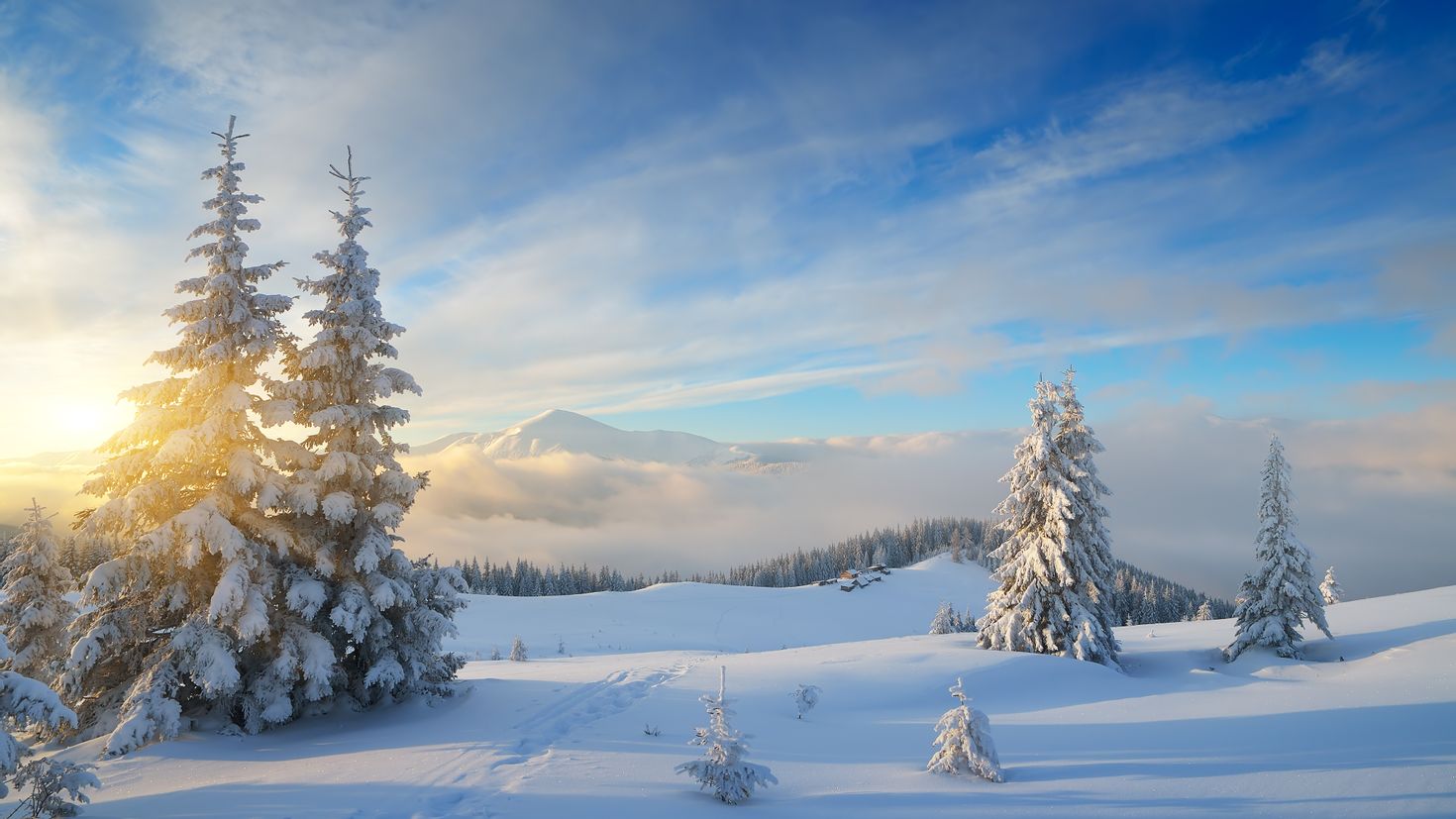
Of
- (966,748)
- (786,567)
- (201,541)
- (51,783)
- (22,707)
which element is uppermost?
(201,541)

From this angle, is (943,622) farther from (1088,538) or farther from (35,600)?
(35,600)

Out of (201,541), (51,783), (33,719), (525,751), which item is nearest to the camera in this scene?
(33,719)

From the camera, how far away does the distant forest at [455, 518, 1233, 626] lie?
86312mm

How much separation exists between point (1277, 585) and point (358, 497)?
31.3 metres

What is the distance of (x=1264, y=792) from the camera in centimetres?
1013

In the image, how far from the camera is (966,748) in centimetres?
1043

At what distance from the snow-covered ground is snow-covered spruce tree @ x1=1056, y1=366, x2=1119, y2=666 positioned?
1.82 m

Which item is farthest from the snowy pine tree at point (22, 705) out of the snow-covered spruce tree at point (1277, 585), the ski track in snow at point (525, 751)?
the snow-covered spruce tree at point (1277, 585)

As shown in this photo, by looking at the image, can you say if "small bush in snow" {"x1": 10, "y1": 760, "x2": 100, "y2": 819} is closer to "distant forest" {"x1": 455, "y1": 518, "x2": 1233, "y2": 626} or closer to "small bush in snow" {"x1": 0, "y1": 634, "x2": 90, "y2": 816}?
"small bush in snow" {"x1": 0, "y1": 634, "x2": 90, "y2": 816}

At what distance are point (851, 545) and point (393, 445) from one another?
135472 millimetres

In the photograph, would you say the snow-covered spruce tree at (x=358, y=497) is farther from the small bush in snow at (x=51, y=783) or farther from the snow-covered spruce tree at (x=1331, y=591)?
the snow-covered spruce tree at (x=1331, y=591)

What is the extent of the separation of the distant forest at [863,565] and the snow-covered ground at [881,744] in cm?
5909

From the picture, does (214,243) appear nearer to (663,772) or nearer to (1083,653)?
(663,772)

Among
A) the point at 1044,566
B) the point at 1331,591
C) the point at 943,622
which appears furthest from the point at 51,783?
the point at 1331,591
